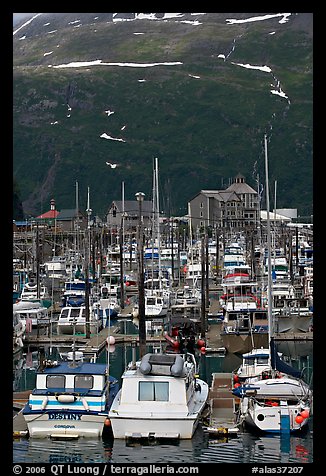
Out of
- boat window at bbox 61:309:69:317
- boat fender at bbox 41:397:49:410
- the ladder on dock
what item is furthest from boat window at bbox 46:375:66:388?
boat window at bbox 61:309:69:317

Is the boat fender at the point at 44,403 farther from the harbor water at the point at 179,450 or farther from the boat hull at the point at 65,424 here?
the harbor water at the point at 179,450

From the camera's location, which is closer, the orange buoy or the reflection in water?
the reflection in water

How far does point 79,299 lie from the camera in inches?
1900

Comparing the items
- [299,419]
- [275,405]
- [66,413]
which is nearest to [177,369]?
[275,405]

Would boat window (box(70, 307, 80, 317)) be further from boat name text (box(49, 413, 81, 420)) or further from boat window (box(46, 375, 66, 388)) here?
boat name text (box(49, 413, 81, 420))

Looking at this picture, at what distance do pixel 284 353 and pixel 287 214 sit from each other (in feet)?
333

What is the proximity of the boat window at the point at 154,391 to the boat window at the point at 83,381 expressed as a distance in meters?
1.37

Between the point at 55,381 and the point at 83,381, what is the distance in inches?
27.7

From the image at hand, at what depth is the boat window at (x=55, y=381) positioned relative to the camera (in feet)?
69.9

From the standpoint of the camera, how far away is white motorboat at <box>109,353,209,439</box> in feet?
66.4

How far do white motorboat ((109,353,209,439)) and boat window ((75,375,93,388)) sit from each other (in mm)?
818

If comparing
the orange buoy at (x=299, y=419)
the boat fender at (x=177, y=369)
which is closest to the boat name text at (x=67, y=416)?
the boat fender at (x=177, y=369)

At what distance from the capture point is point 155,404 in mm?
20547
